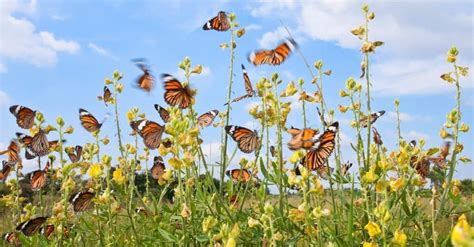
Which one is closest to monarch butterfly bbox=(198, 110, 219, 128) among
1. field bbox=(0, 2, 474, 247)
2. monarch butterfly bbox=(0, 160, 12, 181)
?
field bbox=(0, 2, 474, 247)

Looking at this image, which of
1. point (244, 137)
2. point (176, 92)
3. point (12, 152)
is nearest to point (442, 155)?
point (244, 137)

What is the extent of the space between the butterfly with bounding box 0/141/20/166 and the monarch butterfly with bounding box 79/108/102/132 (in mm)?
525

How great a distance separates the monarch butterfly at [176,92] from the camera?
2.84 meters

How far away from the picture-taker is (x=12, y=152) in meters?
4.03

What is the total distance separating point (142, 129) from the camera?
325 cm

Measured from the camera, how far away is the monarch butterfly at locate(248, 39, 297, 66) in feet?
10.1

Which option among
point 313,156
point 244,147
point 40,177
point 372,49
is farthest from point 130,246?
point 372,49

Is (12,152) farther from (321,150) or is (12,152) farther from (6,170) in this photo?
(321,150)

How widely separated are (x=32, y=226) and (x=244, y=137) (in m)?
1.39

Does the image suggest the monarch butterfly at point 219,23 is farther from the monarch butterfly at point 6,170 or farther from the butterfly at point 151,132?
the monarch butterfly at point 6,170

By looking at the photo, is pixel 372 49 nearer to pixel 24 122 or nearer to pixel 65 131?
pixel 65 131

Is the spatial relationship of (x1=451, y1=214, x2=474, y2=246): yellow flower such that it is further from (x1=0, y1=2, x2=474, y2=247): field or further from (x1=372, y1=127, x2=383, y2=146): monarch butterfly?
(x1=372, y1=127, x2=383, y2=146): monarch butterfly

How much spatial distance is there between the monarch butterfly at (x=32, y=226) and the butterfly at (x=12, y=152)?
0.90 meters

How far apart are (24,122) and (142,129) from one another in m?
1.17
